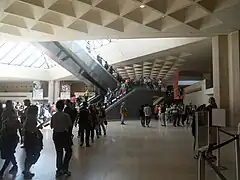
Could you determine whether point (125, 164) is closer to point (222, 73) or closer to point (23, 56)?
point (222, 73)

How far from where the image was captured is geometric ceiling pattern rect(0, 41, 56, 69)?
28.0m

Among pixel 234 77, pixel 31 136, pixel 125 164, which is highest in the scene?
pixel 234 77

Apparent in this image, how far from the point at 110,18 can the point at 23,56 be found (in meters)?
22.3

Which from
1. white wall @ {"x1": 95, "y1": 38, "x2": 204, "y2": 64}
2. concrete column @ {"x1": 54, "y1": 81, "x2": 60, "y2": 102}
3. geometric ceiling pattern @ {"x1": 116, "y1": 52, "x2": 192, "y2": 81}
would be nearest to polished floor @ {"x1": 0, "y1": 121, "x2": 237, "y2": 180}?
A: white wall @ {"x1": 95, "y1": 38, "x2": 204, "y2": 64}

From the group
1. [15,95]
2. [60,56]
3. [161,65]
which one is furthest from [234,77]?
[15,95]

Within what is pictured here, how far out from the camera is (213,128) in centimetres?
686

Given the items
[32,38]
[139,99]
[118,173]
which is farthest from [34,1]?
[139,99]

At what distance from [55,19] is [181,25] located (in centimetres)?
488

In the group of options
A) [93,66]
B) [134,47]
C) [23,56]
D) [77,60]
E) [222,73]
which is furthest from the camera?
[23,56]

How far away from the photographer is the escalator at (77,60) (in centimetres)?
1666

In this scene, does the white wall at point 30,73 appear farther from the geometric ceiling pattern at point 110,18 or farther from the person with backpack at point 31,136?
the person with backpack at point 31,136

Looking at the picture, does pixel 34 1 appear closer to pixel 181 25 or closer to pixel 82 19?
pixel 82 19

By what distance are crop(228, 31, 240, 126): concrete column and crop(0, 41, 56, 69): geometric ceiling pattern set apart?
761 inches

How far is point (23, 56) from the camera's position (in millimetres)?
31125
